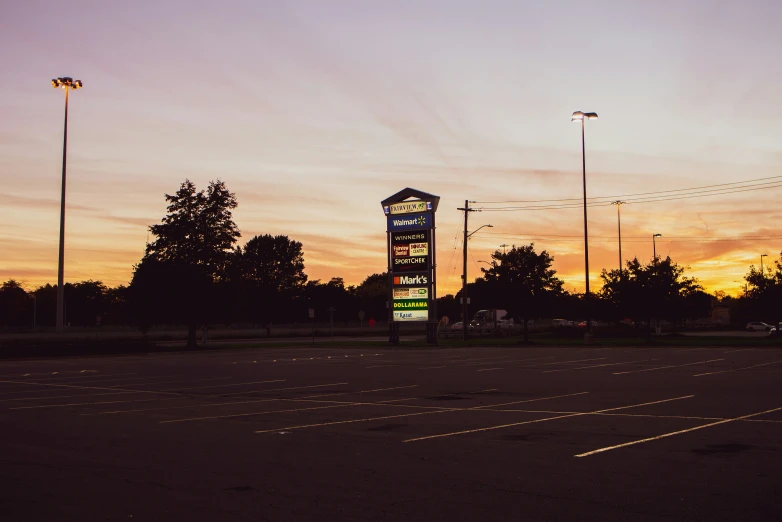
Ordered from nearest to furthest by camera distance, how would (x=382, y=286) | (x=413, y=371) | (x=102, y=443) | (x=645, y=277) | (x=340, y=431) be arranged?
(x=102, y=443)
(x=340, y=431)
(x=413, y=371)
(x=645, y=277)
(x=382, y=286)

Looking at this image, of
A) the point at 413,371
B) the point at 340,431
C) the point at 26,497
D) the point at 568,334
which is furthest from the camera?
the point at 568,334

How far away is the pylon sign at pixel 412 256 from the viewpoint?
177ft

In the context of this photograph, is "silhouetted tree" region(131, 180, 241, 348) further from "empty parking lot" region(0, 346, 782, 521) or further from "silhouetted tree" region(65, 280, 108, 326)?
"silhouetted tree" region(65, 280, 108, 326)

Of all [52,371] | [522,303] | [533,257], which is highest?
[533,257]

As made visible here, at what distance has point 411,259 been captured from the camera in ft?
178

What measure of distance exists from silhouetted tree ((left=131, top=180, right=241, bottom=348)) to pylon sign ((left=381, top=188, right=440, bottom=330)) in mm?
13672

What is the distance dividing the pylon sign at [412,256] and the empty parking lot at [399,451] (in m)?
32.3

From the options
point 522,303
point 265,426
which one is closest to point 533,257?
point 522,303

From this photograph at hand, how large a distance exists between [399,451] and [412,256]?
145 feet

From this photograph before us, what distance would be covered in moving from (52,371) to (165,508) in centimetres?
2607

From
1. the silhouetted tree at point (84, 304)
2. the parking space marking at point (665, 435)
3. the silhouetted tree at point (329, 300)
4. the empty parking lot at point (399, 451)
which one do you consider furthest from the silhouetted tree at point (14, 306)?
the parking space marking at point (665, 435)

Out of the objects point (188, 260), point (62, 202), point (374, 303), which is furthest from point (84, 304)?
point (62, 202)

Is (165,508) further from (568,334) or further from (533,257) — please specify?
(568,334)

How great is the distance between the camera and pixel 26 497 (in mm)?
7609
